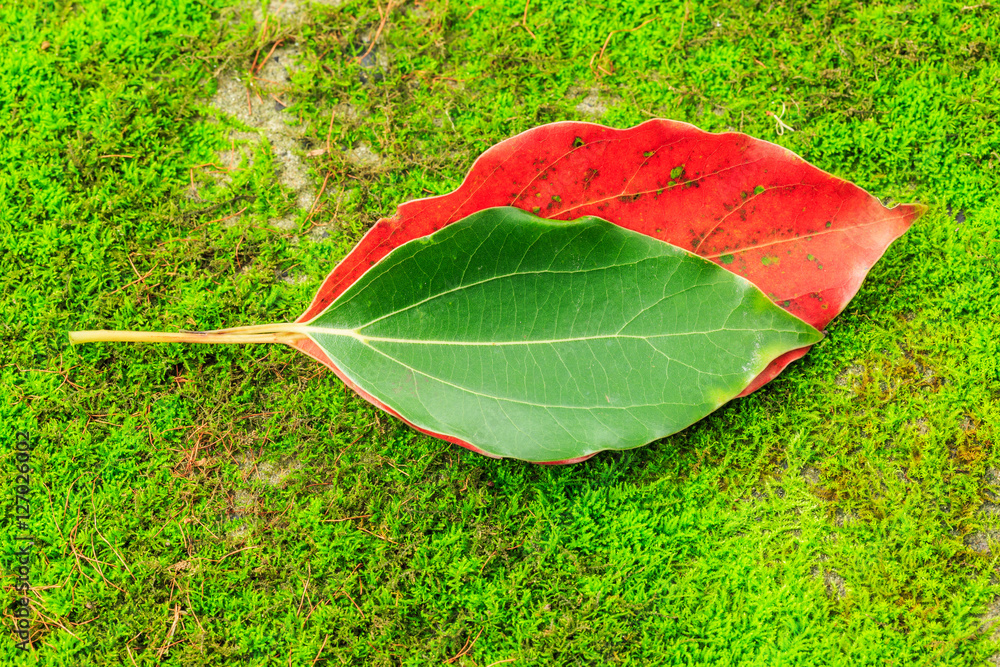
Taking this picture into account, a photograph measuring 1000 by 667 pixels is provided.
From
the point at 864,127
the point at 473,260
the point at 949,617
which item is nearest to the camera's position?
the point at 473,260

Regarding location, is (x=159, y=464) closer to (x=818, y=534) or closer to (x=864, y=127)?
(x=818, y=534)

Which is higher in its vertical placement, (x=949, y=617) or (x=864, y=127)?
(x=864, y=127)

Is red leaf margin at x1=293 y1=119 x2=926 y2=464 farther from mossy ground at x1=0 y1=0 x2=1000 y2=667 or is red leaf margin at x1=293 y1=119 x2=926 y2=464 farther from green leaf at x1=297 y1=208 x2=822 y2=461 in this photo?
mossy ground at x1=0 y1=0 x2=1000 y2=667

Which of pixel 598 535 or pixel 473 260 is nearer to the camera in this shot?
pixel 473 260

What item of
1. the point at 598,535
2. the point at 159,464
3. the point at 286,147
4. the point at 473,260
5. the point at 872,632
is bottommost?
the point at 872,632

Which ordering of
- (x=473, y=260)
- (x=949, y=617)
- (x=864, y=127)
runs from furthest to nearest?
1. (x=864, y=127)
2. (x=949, y=617)
3. (x=473, y=260)

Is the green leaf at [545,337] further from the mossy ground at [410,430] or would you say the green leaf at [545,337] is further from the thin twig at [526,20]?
the thin twig at [526,20]

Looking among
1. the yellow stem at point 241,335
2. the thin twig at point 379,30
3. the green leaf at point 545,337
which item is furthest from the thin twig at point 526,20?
the yellow stem at point 241,335

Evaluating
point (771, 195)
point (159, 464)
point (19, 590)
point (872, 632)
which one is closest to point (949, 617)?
point (872, 632)
